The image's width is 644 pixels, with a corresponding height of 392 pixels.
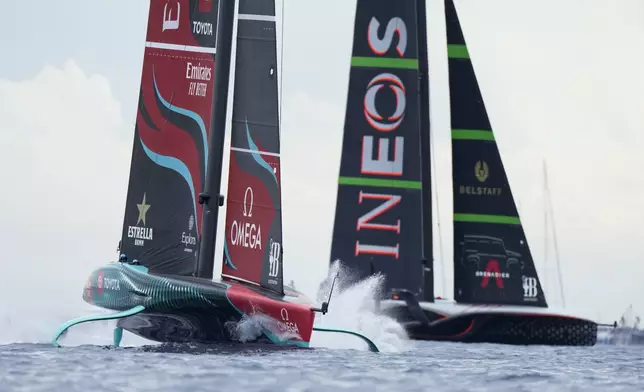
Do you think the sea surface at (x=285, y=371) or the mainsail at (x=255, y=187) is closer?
the sea surface at (x=285, y=371)

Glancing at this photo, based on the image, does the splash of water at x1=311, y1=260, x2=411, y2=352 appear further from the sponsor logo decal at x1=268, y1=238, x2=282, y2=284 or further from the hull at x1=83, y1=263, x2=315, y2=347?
the hull at x1=83, y1=263, x2=315, y2=347

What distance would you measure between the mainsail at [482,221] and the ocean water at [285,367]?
5669 mm

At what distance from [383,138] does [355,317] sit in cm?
595

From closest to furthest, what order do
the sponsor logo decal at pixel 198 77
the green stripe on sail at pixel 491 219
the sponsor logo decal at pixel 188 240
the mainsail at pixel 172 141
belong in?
the sponsor logo decal at pixel 188 240, the mainsail at pixel 172 141, the sponsor logo decal at pixel 198 77, the green stripe on sail at pixel 491 219

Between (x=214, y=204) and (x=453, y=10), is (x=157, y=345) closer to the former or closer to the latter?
(x=214, y=204)

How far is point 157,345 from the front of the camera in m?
19.7

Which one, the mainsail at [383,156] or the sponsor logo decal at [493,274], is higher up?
the mainsail at [383,156]

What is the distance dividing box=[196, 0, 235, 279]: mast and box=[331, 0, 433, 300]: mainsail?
8.81m

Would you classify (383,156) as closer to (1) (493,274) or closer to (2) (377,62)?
(2) (377,62)

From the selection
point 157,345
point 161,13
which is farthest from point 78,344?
point 161,13

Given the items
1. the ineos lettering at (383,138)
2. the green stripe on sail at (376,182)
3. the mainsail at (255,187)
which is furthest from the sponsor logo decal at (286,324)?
the green stripe on sail at (376,182)

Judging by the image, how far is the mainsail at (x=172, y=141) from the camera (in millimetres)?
20297

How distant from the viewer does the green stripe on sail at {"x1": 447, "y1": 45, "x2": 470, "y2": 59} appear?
98.6 feet

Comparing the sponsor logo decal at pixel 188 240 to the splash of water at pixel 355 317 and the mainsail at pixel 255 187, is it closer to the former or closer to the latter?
the mainsail at pixel 255 187
